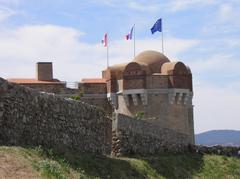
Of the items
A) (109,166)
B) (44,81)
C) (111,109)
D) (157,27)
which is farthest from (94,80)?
(109,166)

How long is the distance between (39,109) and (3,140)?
194 centimetres

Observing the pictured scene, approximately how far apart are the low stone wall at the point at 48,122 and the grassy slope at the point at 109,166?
690 millimetres

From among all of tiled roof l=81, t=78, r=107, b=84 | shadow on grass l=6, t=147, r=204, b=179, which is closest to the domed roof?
tiled roof l=81, t=78, r=107, b=84

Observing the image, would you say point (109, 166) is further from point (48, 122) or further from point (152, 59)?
point (152, 59)

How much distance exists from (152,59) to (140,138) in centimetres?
1839

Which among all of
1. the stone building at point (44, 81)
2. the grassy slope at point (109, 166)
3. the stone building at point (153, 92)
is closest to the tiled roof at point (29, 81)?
the stone building at point (44, 81)

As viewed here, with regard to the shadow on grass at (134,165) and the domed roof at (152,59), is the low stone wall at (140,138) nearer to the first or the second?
the shadow on grass at (134,165)

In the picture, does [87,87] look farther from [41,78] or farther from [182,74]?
[182,74]

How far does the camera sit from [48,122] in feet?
55.2

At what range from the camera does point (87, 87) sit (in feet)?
144

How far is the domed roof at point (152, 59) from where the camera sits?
44.2m

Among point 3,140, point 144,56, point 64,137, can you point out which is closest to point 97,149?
point 64,137

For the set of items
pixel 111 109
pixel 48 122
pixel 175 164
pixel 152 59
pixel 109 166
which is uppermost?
pixel 152 59

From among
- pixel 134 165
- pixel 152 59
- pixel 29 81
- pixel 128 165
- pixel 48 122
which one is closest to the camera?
pixel 48 122
